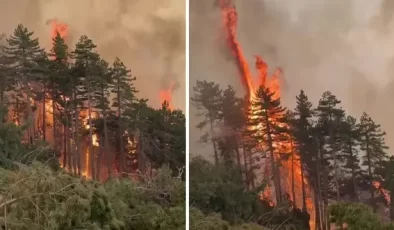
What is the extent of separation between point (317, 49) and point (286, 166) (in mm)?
535

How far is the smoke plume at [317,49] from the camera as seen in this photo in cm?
239

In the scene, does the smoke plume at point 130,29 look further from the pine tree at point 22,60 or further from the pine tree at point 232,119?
the pine tree at point 232,119

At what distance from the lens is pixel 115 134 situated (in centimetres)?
256

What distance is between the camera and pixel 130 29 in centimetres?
259

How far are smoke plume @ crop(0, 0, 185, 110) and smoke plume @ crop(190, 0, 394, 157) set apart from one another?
11cm

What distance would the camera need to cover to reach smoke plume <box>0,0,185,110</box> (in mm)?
2576

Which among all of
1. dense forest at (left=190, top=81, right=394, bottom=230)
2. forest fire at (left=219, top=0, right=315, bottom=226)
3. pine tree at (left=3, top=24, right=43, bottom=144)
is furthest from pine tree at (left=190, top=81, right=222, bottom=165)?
pine tree at (left=3, top=24, right=43, bottom=144)

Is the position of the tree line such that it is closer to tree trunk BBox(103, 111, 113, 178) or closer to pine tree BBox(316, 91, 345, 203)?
tree trunk BBox(103, 111, 113, 178)

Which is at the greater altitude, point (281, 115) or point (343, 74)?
point (343, 74)

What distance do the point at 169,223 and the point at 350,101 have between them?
97cm

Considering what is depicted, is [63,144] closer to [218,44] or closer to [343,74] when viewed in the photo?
[218,44]

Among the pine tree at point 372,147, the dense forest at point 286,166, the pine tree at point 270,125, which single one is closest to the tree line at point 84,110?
the dense forest at point 286,166

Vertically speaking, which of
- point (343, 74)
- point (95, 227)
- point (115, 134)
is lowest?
point (95, 227)

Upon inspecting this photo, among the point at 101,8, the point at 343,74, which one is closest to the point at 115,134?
the point at 101,8
